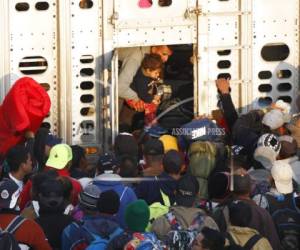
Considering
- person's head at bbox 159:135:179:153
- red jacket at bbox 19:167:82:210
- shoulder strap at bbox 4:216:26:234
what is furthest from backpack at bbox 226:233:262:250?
person's head at bbox 159:135:179:153

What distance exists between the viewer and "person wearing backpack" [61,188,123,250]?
245 inches

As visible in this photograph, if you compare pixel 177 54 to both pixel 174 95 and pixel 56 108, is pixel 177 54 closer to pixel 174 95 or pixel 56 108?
pixel 174 95

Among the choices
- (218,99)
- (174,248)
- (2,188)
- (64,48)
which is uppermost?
(64,48)


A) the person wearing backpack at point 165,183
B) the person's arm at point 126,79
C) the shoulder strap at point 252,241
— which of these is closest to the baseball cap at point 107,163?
the person wearing backpack at point 165,183

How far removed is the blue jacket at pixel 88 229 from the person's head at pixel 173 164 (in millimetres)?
1175

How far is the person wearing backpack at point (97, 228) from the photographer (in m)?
6.22

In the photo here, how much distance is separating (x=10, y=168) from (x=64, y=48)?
2.62 metres

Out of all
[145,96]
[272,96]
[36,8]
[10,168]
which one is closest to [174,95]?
[145,96]

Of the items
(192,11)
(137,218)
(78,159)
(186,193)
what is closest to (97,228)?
(137,218)

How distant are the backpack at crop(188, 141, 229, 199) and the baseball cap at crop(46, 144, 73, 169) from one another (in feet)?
3.90

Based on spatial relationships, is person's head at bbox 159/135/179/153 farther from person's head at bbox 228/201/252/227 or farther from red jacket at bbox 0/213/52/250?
red jacket at bbox 0/213/52/250

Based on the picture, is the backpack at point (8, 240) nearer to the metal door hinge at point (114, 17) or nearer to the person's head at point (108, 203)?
the person's head at point (108, 203)

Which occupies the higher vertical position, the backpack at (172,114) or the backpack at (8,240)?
the backpack at (172,114)

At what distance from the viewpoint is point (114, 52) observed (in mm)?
9805
